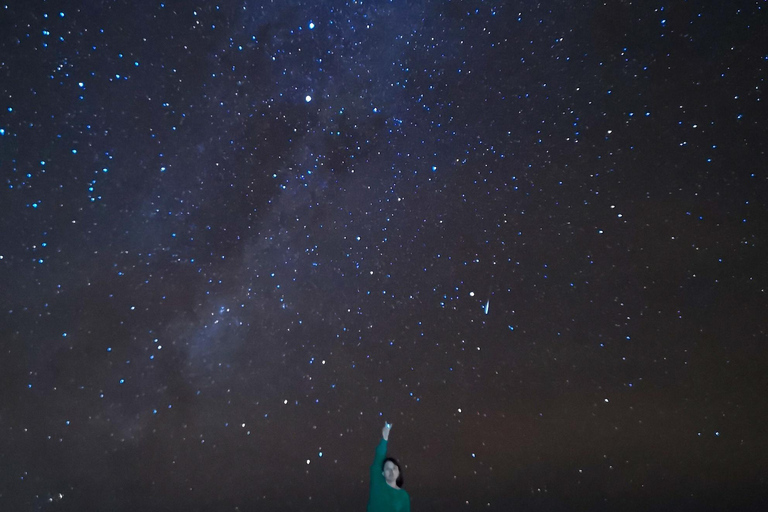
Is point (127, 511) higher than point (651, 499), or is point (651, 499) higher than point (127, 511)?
point (651, 499)

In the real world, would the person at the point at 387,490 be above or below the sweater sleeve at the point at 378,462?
below

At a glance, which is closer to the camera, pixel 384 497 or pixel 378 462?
pixel 384 497

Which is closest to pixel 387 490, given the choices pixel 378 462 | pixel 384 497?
pixel 384 497

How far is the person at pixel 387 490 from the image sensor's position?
6.50 feet

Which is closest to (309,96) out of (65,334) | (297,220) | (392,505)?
(297,220)

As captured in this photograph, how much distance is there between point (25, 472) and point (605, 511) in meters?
3.55

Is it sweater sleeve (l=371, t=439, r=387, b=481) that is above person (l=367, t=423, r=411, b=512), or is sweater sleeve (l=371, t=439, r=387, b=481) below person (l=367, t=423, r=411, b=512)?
above

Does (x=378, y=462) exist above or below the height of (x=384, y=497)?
above

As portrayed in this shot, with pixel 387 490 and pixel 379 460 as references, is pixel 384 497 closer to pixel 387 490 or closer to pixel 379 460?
pixel 387 490

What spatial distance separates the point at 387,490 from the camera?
2.01 m

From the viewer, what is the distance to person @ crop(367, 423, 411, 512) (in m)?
1.98

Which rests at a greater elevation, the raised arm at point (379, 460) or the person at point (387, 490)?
the raised arm at point (379, 460)

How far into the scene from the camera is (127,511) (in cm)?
278

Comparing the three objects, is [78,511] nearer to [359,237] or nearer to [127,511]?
[127,511]
